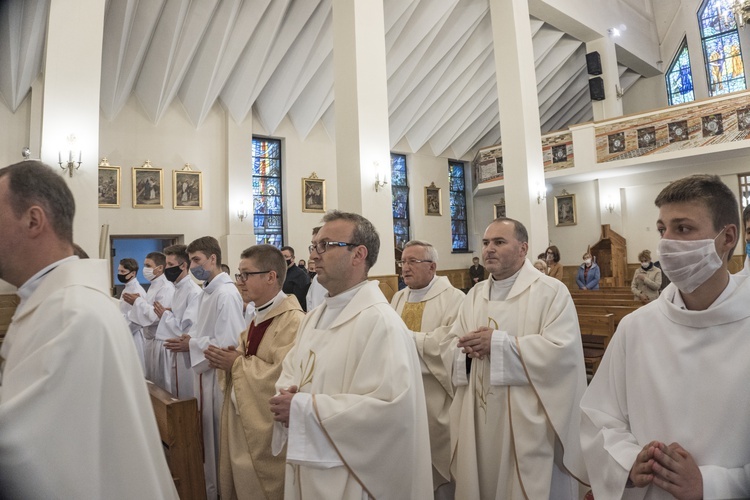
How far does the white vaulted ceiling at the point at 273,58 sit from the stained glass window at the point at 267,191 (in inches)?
28.8

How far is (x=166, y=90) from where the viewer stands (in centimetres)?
1150

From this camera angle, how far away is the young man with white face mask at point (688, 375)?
158cm

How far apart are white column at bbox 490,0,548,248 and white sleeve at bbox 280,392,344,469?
990 centimetres

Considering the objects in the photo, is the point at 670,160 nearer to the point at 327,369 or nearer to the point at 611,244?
the point at 611,244

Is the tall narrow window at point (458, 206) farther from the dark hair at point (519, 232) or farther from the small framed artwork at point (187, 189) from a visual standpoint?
the dark hair at point (519, 232)

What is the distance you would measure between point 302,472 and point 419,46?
12.7 metres

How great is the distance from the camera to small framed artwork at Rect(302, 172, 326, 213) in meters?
14.3

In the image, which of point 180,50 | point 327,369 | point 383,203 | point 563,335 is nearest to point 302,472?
point 327,369

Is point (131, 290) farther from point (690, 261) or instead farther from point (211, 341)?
point (690, 261)

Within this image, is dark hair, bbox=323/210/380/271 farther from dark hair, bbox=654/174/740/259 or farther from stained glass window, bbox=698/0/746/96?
stained glass window, bbox=698/0/746/96

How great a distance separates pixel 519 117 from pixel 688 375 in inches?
422

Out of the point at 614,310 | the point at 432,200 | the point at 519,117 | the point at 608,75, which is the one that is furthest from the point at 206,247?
the point at 608,75

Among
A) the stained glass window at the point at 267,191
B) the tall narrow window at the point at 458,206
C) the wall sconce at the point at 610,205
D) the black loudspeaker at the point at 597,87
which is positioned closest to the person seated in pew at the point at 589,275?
the wall sconce at the point at 610,205

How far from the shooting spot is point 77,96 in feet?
21.9
